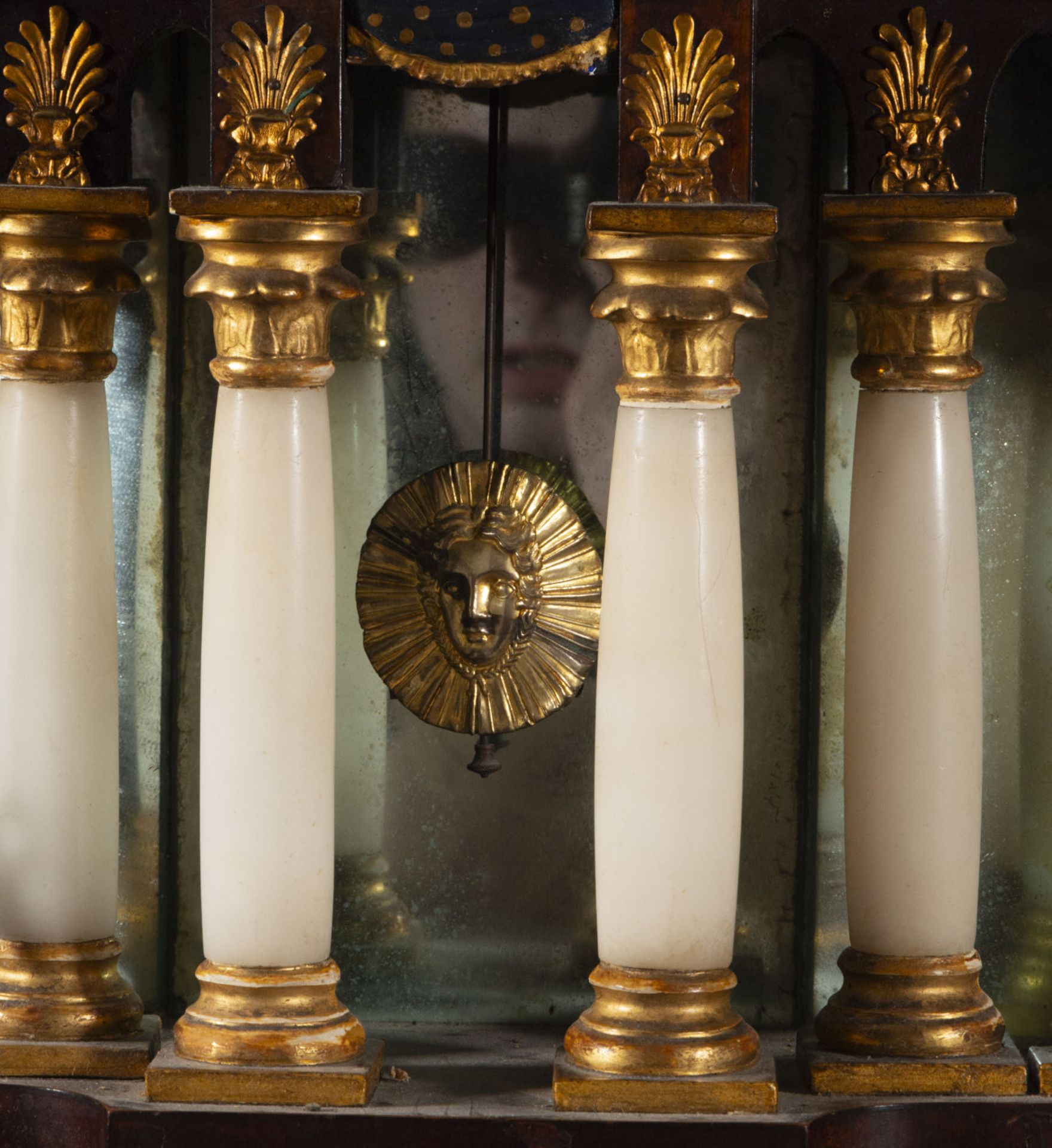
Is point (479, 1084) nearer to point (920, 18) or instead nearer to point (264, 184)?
point (264, 184)

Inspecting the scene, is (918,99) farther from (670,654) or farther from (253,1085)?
(253,1085)

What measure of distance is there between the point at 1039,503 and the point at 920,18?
1.36 m

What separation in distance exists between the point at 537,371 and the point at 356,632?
2.83ft

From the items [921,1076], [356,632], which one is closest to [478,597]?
[356,632]

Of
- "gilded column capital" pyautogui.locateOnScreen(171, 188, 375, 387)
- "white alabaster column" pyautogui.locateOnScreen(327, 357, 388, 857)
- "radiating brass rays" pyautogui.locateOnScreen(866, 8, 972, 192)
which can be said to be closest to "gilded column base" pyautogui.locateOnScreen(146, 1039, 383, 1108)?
"white alabaster column" pyautogui.locateOnScreen(327, 357, 388, 857)

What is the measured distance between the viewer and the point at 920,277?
196 inches

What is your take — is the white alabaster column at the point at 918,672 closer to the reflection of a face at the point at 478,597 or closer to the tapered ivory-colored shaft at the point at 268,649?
the reflection of a face at the point at 478,597

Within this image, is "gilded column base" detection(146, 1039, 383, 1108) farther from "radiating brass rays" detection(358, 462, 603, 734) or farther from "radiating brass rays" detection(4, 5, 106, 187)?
"radiating brass rays" detection(4, 5, 106, 187)

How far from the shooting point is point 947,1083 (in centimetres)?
498

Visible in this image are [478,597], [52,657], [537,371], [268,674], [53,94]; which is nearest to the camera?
[268,674]

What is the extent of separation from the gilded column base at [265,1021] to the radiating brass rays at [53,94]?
1933 mm

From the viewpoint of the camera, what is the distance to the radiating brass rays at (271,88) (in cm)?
484

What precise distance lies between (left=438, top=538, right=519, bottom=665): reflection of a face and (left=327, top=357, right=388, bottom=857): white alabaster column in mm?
261

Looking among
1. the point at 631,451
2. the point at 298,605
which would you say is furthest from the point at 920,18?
the point at 298,605
